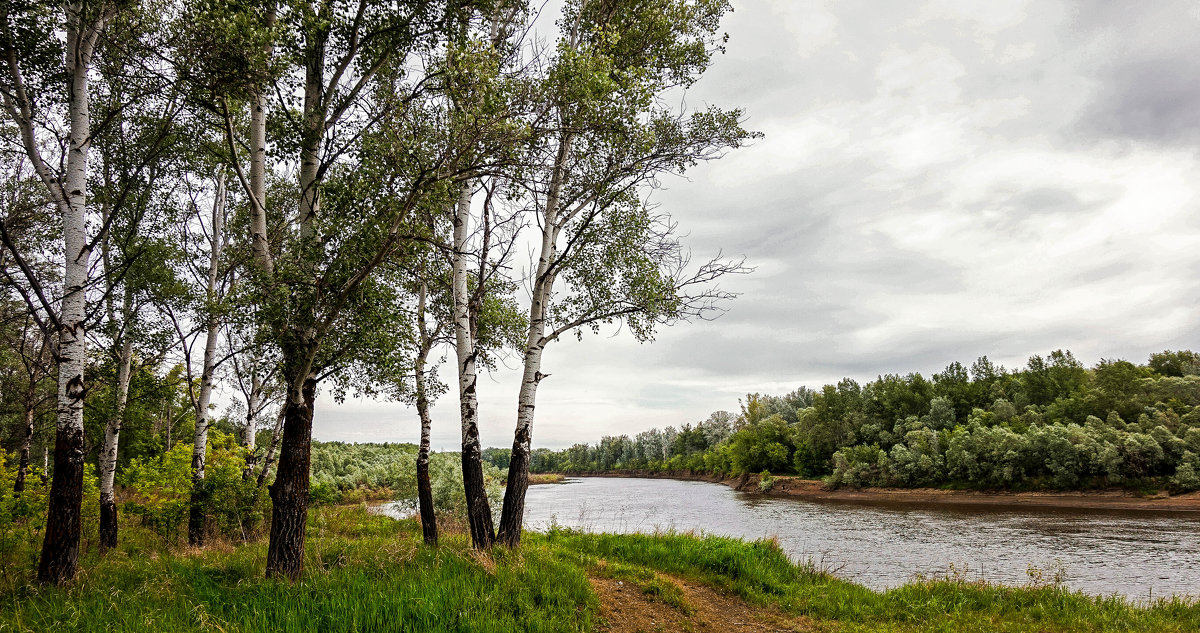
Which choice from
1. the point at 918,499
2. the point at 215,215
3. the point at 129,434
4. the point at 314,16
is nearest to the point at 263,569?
the point at 314,16

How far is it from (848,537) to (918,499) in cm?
2911

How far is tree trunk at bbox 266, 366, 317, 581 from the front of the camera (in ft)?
23.6

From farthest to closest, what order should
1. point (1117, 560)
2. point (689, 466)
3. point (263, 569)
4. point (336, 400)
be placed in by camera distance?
point (689, 466), point (1117, 560), point (336, 400), point (263, 569)

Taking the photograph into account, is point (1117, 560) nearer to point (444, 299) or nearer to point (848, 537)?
point (848, 537)

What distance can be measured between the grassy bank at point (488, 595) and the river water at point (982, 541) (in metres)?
2.55

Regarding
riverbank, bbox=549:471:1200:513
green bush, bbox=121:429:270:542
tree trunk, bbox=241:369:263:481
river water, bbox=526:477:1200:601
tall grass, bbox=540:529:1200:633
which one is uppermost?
tree trunk, bbox=241:369:263:481

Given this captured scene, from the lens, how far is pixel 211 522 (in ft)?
45.7

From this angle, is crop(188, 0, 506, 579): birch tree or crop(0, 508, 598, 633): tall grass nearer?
crop(0, 508, 598, 633): tall grass

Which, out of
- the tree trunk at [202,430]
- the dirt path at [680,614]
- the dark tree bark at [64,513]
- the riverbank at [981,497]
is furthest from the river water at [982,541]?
the dark tree bark at [64,513]

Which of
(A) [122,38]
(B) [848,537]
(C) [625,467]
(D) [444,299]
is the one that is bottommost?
(C) [625,467]

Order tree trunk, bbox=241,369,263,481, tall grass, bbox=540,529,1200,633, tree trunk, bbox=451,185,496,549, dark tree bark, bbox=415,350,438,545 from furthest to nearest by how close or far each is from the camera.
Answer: tree trunk, bbox=241,369,263,481 < dark tree bark, bbox=415,350,438,545 < tree trunk, bbox=451,185,496,549 < tall grass, bbox=540,529,1200,633

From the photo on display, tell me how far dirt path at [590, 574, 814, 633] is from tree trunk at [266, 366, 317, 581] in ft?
14.1

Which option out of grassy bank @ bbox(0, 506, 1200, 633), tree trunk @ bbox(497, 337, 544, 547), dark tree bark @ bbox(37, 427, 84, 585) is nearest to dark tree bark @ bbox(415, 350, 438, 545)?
grassy bank @ bbox(0, 506, 1200, 633)

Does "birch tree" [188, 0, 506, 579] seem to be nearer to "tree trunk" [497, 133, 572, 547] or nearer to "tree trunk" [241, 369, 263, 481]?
"tree trunk" [497, 133, 572, 547]
